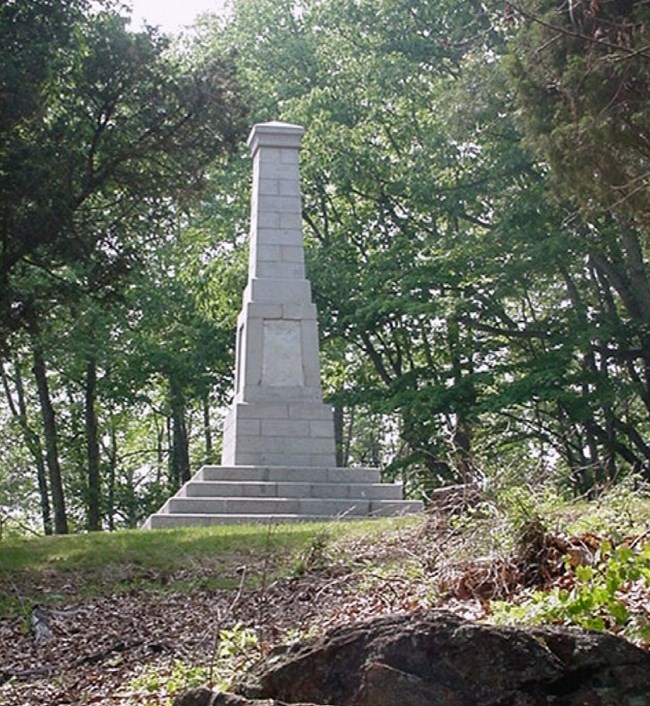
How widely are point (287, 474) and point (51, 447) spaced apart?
31.4 ft

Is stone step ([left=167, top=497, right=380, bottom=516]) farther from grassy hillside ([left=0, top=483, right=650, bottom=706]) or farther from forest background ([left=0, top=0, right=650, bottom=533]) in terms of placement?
grassy hillside ([left=0, top=483, right=650, bottom=706])

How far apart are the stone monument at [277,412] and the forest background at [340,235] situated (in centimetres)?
120

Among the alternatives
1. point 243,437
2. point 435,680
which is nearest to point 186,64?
point 243,437

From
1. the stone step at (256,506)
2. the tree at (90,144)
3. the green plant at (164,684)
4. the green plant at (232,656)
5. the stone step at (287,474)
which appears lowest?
the green plant at (164,684)

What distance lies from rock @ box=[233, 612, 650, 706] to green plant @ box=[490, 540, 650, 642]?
670 mm

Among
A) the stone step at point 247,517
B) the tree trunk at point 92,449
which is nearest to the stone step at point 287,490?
the stone step at point 247,517

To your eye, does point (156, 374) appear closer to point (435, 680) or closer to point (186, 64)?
point (186, 64)

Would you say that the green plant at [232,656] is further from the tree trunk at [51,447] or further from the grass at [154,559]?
the tree trunk at [51,447]

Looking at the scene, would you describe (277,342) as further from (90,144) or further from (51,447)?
(51,447)

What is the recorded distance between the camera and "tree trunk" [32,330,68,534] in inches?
872

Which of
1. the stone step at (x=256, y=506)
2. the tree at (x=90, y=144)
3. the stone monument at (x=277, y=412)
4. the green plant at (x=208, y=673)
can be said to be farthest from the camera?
the stone monument at (x=277, y=412)

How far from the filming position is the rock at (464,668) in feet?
9.93

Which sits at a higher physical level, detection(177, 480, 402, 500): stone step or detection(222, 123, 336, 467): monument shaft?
detection(222, 123, 336, 467): monument shaft

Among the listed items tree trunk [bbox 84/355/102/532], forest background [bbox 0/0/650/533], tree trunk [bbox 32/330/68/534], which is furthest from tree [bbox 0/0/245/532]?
tree trunk [bbox 84/355/102/532]
